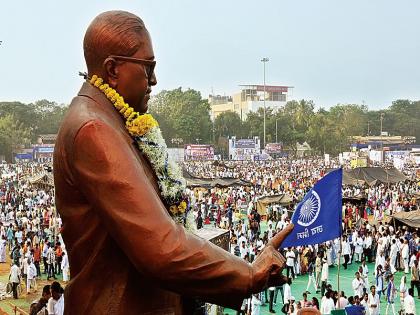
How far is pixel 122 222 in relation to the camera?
140 centimetres

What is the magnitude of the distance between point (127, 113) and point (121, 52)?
0.18m

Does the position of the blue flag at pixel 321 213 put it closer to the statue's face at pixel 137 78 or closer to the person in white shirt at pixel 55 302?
the person in white shirt at pixel 55 302

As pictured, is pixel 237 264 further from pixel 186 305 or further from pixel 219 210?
pixel 219 210

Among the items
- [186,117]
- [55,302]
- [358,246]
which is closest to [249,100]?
[186,117]

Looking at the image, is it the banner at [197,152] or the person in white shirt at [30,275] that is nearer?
the person in white shirt at [30,275]

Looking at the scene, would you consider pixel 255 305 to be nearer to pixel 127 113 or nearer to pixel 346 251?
pixel 346 251

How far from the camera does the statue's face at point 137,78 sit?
1.62 m

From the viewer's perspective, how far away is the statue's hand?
1.50 meters

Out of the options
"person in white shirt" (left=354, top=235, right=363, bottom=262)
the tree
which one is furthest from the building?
"person in white shirt" (left=354, top=235, right=363, bottom=262)

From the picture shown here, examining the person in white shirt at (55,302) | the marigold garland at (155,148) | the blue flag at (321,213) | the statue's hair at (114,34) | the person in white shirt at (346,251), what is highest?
the statue's hair at (114,34)

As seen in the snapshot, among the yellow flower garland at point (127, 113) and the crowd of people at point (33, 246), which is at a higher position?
the yellow flower garland at point (127, 113)

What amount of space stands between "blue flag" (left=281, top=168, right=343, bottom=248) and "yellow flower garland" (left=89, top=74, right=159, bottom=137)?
15.0 feet

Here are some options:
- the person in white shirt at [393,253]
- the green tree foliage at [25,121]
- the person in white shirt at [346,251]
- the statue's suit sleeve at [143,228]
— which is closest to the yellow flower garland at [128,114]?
the statue's suit sleeve at [143,228]

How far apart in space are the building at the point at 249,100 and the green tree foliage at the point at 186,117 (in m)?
27.8
